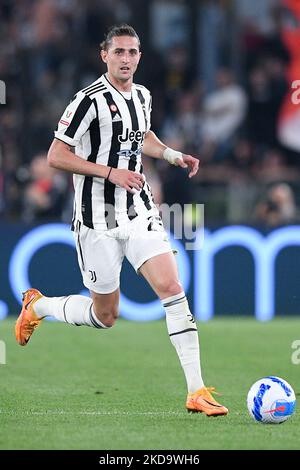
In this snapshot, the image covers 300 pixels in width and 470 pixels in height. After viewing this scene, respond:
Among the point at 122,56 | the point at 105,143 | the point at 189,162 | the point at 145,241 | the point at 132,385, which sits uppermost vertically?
the point at 122,56

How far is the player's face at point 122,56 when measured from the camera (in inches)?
307

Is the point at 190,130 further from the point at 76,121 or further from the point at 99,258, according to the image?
the point at 76,121

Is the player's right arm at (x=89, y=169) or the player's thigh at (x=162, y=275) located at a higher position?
the player's right arm at (x=89, y=169)

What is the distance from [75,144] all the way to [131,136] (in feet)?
1.33

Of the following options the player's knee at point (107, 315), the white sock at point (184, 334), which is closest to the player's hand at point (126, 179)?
the white sock at point (184, 334)

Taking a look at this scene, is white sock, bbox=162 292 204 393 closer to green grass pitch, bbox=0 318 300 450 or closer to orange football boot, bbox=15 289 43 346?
green grass pitch, bbox=0 318 300 450

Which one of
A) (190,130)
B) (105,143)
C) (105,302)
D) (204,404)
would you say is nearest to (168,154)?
(105,143)

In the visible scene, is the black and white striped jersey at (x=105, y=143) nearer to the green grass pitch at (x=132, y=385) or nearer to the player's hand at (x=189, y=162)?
the player's hand at (x=189, y=162)

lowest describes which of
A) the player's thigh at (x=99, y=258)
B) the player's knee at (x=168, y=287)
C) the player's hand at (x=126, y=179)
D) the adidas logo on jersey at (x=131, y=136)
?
the player's knee at (x=168, y=287)

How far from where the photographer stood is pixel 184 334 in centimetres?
762

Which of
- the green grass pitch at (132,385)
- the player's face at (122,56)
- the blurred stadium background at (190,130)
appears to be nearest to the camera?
the green grass pitch at (132,385)

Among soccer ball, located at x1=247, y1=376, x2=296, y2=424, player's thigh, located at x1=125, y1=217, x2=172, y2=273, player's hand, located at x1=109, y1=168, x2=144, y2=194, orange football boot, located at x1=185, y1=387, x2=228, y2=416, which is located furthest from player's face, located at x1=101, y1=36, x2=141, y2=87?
soccer ball, located at x1=247, y1=376, x2=296, y2=424

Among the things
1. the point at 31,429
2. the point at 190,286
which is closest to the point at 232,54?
the point at 190,286
